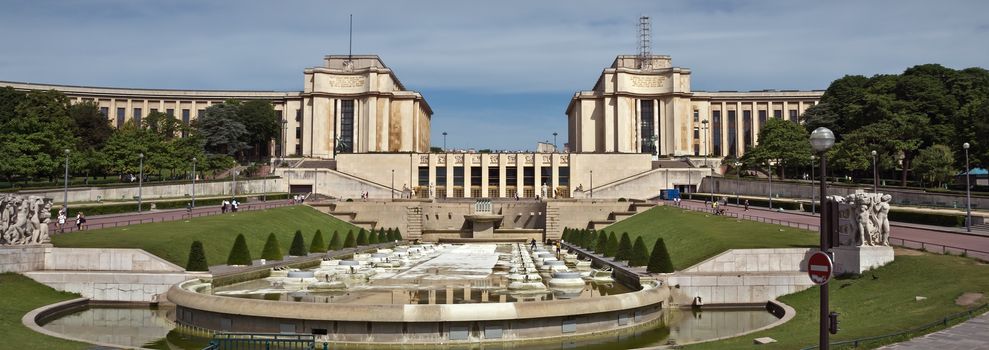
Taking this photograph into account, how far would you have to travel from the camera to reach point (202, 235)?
43.8 m

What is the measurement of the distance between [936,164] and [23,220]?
7357 cm

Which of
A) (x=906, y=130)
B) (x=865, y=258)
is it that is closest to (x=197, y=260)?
(x=865, y=258)

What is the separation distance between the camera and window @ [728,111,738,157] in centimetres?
14700

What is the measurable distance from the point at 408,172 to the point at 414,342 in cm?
8237

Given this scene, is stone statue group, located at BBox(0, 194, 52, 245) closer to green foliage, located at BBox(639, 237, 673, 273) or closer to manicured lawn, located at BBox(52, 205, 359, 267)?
manicured lawn, located at BBox(52, 205, 359, 267)

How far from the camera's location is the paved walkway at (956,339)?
16655mm

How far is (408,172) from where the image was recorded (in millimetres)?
104438

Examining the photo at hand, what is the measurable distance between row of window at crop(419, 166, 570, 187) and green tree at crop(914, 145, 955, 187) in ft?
149

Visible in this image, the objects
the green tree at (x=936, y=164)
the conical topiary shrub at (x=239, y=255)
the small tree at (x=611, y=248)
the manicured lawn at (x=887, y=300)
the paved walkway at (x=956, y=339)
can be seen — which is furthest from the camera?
the green tree at (x=936, y=164)

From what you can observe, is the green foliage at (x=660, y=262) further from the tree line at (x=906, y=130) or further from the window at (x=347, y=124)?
the window at (x=347, y=124)

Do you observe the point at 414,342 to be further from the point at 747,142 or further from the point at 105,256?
the point at 747,142

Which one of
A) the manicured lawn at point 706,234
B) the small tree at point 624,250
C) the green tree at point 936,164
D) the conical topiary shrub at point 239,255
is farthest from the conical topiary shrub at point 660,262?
the green tree at point 936,164

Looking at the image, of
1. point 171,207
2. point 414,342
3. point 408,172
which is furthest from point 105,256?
point 408,172

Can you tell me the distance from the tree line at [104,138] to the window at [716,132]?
84.5 metres
